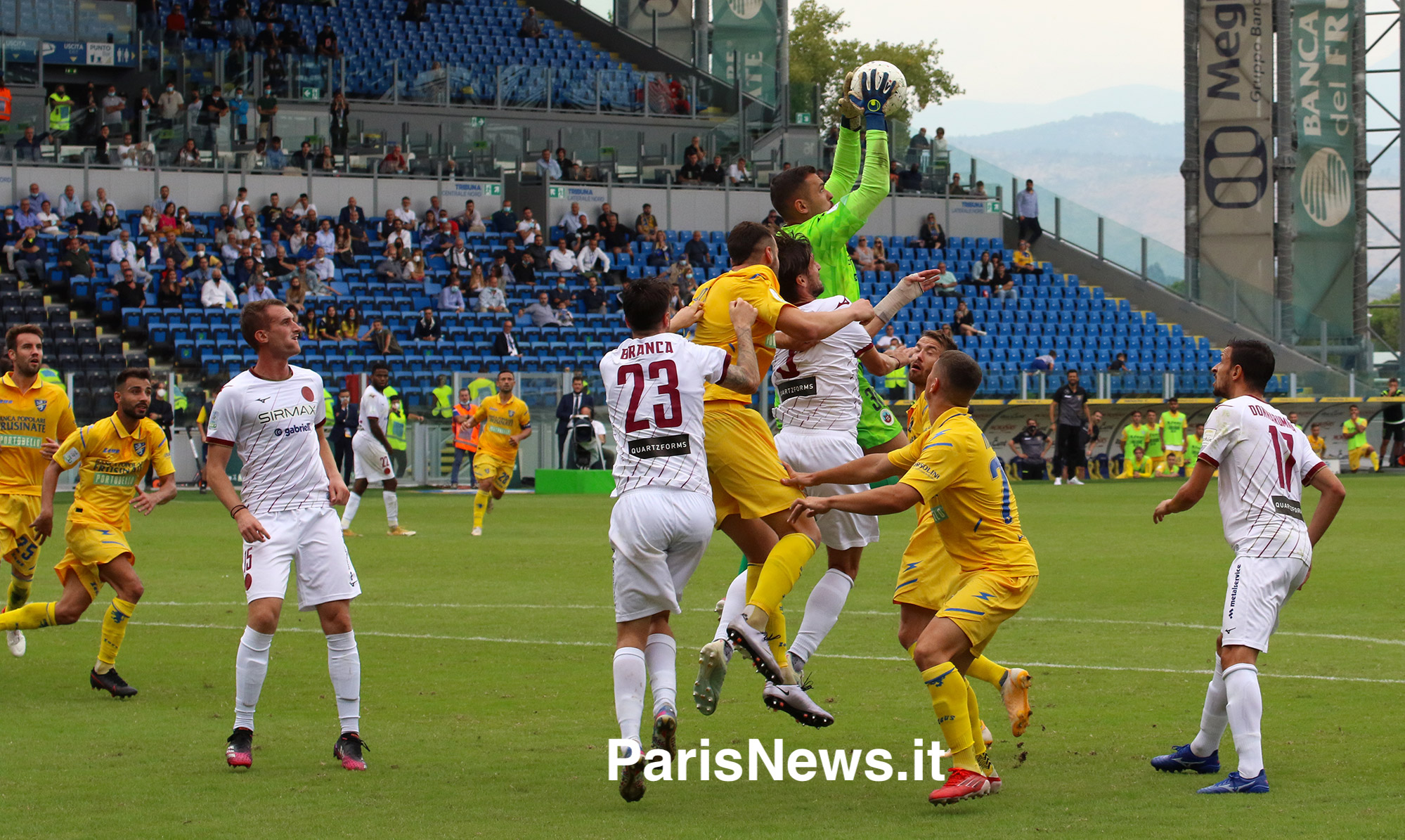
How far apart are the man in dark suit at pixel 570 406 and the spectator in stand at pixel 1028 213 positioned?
57.5 ft

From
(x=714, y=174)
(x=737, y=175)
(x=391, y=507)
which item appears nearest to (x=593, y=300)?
(x=714, y=174)

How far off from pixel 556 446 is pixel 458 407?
219 cm

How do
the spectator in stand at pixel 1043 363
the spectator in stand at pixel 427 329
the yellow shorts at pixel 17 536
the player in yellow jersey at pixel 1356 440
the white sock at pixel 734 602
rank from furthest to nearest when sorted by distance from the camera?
1. the player in yellow jersey at pixel 1356 440
2. the spectator in stand at pixel 1043 363
3. the spectator in stand at pixel 427 329
4. the yellow shorts at pixel 17 536
5. the white sock at pixel 734 602

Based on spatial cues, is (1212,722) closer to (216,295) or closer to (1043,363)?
(216,295)

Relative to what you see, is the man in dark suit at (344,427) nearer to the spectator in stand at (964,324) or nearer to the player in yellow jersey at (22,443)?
the spectator in stand at (964,324)

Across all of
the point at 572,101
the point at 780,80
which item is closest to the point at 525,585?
the point at 572,101

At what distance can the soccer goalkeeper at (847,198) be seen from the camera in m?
8.87

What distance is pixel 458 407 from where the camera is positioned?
2934 cm

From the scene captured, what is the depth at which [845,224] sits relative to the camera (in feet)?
28.9

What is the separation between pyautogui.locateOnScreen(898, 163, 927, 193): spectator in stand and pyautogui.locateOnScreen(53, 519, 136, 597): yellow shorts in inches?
1336

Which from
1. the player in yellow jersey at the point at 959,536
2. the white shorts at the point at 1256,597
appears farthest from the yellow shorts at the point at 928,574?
the white shorts at the point at 1256,597

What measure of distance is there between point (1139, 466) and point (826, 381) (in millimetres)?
26516

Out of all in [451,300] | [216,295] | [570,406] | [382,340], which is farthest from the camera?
[451,300]

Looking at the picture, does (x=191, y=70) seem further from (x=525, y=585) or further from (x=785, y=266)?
(x=785, y=266)
